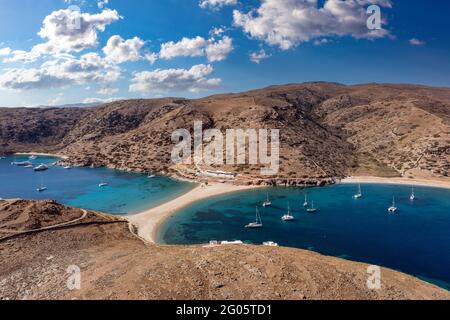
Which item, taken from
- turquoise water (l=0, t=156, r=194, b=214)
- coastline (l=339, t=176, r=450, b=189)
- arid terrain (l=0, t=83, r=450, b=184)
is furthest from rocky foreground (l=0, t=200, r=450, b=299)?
coastline (l=339, t=176, r=450, b=189)

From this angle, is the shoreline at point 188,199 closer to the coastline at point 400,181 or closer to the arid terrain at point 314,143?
the coastline at point 400,181

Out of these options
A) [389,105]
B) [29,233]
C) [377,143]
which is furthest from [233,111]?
[29,233]

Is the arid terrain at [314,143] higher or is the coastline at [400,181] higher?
the arid terrain at [314,143]

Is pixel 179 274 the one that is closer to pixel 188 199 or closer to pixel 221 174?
pixel 188 199

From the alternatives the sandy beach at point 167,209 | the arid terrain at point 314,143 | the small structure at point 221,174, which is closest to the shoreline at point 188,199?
the sandy beach at point 167,209

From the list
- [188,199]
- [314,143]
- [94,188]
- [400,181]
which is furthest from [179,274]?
[314,143]

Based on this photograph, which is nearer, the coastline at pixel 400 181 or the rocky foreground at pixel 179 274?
the rocky foreground at pixel 179 274
